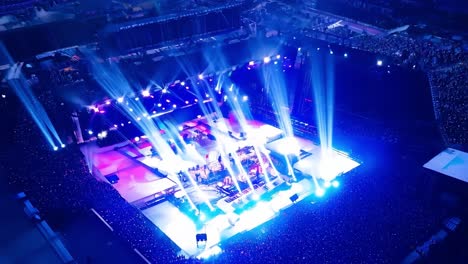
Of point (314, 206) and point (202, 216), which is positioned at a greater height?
point (314, 206)

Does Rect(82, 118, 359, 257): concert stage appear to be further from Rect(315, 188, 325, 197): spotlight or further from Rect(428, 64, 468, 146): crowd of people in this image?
Rect(428, 64, 468, 146): crowd of people

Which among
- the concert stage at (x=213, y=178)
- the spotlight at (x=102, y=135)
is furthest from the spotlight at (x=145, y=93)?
the spotlight at (x=102, y=135)

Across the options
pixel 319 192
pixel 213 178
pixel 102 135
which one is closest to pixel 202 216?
pixel 213 178

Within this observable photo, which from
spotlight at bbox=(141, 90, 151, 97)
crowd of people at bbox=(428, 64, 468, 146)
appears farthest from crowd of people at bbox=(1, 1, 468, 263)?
spotlight at bbox=(141, 90, 151, 97)

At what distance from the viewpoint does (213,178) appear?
1502 centimetres

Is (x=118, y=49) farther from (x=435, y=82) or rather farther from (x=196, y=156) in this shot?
(x=435, y=82)

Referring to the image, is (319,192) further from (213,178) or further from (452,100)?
(452,100)

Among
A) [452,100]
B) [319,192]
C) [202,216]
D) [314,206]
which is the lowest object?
[319,192]

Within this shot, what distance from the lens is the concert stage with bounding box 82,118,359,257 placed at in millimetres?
12531

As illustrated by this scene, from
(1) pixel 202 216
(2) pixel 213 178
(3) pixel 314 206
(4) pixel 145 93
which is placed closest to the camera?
(3) pixel 314 206

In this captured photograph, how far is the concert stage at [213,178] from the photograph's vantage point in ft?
41.1

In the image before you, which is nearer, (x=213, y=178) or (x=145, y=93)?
(x=213, y=178)

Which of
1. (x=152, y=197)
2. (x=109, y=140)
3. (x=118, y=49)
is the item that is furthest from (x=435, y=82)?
(x=109, y=140)

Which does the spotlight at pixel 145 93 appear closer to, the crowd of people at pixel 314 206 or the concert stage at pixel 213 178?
the crowd of people at pixel 314 206
